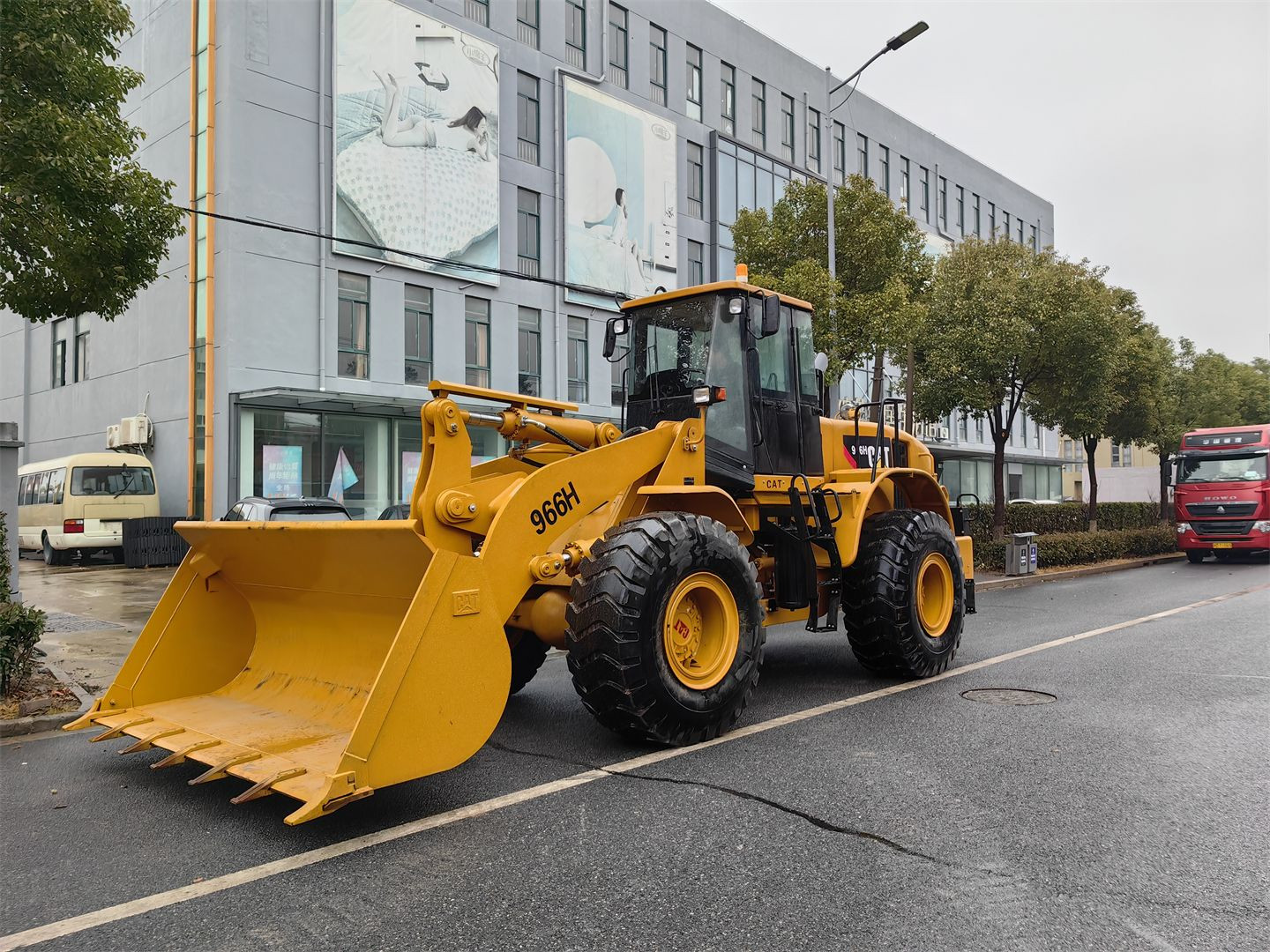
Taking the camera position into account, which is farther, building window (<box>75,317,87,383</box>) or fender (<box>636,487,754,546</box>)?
building window (<box>75,317,87,383</box>)

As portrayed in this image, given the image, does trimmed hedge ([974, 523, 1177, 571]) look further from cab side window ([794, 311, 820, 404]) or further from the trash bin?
cab side window ([794, 311, 820, 404])

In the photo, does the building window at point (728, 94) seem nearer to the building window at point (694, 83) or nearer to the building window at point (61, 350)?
the building window at point (694, 83)

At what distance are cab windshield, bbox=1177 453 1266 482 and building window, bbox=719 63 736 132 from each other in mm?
18370

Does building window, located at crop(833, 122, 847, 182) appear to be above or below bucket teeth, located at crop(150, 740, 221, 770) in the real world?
above

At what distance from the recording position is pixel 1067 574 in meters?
19.1

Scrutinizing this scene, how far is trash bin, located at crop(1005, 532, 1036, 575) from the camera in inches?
707

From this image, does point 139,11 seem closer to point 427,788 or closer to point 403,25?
point 403,25

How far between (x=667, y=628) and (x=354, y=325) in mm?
18656

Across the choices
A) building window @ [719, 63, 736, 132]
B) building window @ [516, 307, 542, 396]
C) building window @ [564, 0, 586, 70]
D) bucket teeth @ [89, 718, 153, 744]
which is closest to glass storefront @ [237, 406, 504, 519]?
building window @ [516, 307, 542, 396]

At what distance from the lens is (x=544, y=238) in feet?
84.9

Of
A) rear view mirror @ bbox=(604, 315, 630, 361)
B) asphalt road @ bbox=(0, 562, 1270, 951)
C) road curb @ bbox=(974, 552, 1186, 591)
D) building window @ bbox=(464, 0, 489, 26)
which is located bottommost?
asphalt road @ bbox=(0, 562, 1270, 951)

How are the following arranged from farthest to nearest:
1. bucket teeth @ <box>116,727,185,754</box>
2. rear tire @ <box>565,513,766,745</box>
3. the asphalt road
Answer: rear tire @ <box>565,513,766,745</box> < bucket teeth @ <box>116,727,185,754</box> < the asphalt road

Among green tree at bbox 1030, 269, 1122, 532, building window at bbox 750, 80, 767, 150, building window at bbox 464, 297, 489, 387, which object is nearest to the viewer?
green tree at bbox 1030, 269, 1122, 532

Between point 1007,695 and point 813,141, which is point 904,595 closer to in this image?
point 1007,695
